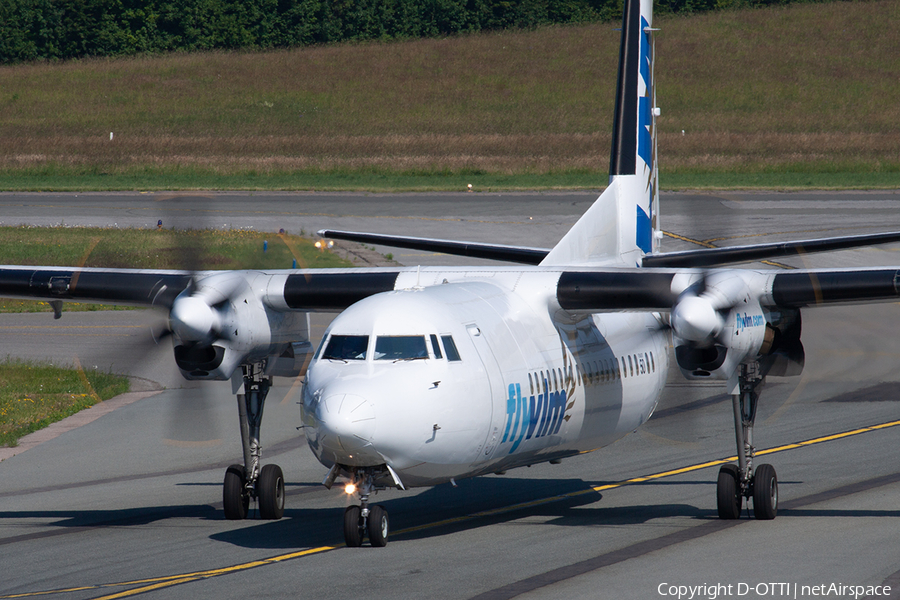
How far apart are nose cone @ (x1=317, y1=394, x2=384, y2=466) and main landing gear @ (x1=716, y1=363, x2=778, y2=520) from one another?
5.65 metres

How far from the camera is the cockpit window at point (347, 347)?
13.4 m

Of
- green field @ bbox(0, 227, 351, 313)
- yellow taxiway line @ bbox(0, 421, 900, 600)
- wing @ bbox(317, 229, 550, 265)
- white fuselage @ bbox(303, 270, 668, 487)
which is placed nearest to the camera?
yellow taxiway line @ bbox(0, 421, 900, 600)

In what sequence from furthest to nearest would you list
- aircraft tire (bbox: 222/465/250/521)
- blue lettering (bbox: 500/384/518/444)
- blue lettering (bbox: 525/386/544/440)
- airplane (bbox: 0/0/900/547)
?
1. aircraft tire (bbox: 222/465/250/521)
2. blue lettering (bbox: 525/386/544/440)
3. blue lettering (bbox: 500/384/518/444)
4. airplane (bbox: 0/0/900/547)

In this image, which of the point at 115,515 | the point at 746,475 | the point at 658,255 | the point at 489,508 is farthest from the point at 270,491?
the point at 658,255

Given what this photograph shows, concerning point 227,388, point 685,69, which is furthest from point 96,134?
point 227,388

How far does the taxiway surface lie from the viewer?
1237cm

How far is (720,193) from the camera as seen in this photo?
58.8 m

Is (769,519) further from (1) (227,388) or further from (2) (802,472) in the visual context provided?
(1) (227,388)

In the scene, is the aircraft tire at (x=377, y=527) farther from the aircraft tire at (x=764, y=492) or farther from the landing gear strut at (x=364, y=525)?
the aircraft tire at (x=764, y=492)

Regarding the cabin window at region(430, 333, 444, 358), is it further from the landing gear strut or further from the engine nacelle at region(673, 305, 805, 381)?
the engine nacelle at region(673, 305, 805, 381)

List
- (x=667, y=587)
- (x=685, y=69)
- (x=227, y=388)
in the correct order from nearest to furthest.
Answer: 1. (x=667, y=587)
2. (x=227, y=388)
3. (x=685, y=69)

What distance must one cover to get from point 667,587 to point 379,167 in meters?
66.3

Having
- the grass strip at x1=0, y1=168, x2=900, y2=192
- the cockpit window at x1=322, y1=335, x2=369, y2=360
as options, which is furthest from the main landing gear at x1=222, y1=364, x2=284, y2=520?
the grass strip at x1=0, y1=168, x2=900, y2=192

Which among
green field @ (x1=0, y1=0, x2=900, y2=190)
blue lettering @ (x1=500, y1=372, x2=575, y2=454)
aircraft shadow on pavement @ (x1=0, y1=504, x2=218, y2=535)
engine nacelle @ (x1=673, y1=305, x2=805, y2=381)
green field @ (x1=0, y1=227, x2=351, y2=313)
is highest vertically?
green field @ (x1=0, y1=0, x2=900, y2=190)
